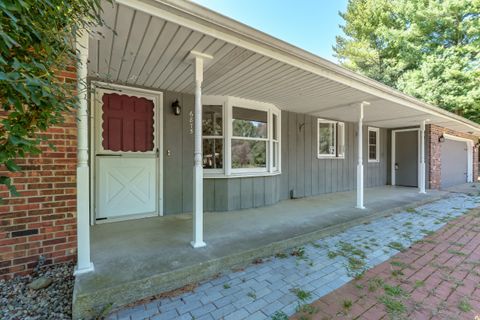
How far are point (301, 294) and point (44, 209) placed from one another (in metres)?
2.47

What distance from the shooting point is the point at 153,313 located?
1827 millimetres

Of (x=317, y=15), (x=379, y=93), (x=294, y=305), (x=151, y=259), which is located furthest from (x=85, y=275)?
(x=317, y=15)

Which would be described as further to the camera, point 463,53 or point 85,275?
point 463,53

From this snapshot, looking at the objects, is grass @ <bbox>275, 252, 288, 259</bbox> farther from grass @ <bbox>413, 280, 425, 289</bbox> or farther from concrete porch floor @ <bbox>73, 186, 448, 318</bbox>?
grass @ <bbox>413, 280, 425, 289</bbox>

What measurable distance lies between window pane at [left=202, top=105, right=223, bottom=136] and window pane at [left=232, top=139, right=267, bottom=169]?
375 mm

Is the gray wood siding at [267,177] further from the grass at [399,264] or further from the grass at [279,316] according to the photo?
the grass at [279,316]

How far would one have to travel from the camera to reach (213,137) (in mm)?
4441

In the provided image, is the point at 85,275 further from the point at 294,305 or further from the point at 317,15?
the point at 317,15

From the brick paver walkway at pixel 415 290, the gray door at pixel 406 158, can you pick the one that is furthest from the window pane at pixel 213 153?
the gray door at pixel 406 158

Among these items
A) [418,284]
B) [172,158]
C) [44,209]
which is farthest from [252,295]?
[172,158]

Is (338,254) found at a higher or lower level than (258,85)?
lower

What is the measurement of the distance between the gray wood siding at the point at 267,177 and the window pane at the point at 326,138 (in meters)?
0.26

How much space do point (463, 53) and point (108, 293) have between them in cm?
1459

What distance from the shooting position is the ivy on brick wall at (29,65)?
2.98 feet
